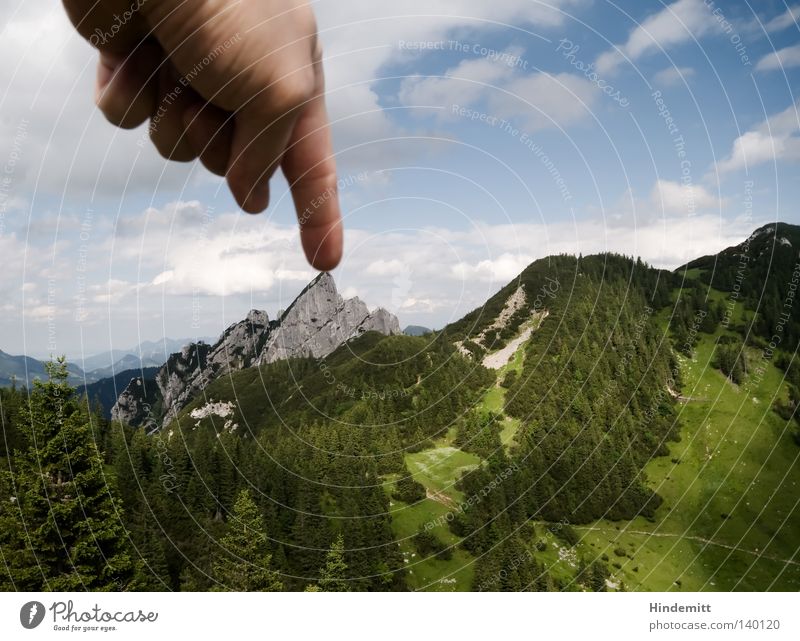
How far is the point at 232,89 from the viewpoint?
1.12 metres

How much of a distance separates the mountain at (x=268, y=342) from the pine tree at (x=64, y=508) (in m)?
95.0

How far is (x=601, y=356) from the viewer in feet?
370

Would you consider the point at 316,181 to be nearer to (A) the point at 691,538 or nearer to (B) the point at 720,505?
(A) the point at 691,538

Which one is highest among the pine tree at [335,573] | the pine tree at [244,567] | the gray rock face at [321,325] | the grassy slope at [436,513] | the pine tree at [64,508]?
the gray rock face at [321,325]

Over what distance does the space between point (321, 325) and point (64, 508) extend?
420 feet

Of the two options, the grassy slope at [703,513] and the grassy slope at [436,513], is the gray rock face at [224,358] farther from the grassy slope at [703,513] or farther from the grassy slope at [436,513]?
the grassy slope at [703,513]

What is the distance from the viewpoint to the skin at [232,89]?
3.70 feet

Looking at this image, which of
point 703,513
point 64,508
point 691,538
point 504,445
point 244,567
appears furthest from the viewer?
point 504,445

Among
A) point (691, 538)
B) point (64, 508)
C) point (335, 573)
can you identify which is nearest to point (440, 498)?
point (335, 573)

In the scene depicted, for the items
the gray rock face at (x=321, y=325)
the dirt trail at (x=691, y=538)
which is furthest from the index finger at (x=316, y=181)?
the gray rock face at (x=321, y=325)

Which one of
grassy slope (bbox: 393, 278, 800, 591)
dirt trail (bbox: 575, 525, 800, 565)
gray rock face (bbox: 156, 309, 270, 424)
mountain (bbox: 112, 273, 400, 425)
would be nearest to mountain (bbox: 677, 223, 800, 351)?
grassy slope (bbox: 393, 278, 800, 591)

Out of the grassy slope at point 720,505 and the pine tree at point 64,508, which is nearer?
the pine tree at point 64,508

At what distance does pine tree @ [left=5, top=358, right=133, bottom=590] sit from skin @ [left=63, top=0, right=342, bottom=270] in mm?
19339
